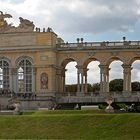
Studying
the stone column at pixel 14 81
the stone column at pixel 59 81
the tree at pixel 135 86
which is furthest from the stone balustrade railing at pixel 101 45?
the tree at pixel 135 86

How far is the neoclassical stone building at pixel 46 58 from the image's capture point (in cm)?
7875

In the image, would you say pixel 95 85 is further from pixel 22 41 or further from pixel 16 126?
pixel 16 126

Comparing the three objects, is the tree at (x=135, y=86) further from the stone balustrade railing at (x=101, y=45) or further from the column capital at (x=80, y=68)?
the stone balustrade railing at (x=101, y=45)

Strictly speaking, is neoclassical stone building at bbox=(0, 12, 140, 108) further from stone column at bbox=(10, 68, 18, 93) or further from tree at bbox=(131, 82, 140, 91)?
tree at bbox=(131, 82, 140, 91)

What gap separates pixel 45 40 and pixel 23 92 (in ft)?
26.8

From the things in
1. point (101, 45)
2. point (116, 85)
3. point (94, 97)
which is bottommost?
point (94, 97)

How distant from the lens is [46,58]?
7956cm

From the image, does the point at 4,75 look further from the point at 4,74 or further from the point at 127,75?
the point at 127,75

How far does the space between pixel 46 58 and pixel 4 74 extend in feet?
23.2

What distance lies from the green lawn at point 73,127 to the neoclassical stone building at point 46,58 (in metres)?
27.4

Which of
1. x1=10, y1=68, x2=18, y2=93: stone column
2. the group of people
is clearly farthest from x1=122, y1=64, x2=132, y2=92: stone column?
x1=10, y1=68, x2=18, y2=93: stone column

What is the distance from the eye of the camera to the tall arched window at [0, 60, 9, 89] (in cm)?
8138

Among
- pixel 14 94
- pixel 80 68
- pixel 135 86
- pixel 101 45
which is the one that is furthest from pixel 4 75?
pixel 135 86

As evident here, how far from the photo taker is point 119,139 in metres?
43.7
